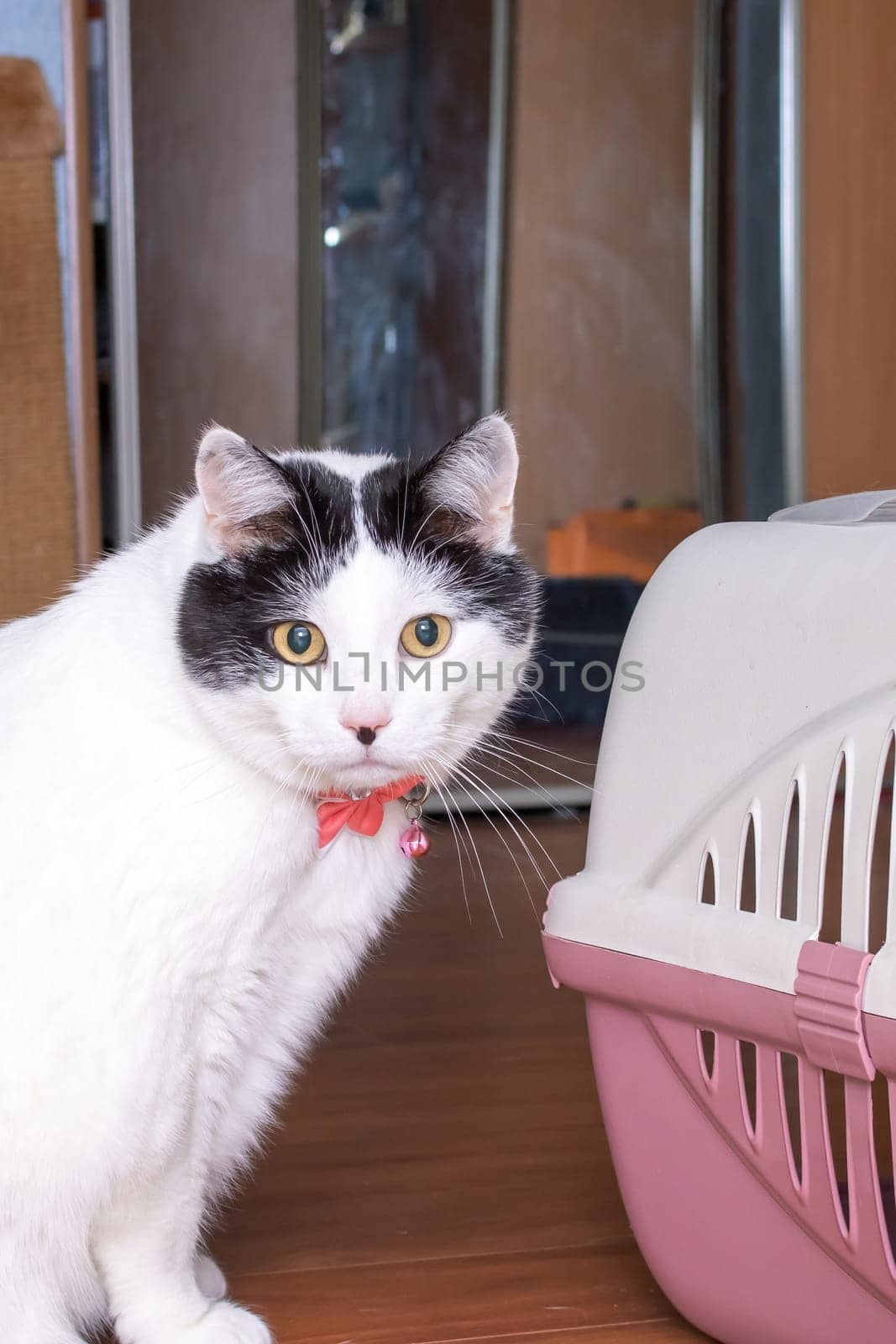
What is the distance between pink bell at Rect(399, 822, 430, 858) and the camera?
997 mm

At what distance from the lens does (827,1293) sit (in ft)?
2.87

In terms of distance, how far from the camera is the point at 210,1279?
1038 mm

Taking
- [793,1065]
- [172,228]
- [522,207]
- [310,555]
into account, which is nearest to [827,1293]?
[310,555]

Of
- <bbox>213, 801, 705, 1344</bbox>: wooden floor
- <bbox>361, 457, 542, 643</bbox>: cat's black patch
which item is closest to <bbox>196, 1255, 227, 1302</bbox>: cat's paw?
<bbox>213, 801, 705, 1344</bbox>: wooden floor

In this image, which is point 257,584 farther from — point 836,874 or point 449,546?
point 836,874

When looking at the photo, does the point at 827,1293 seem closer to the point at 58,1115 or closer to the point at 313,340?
the point at 58,1115

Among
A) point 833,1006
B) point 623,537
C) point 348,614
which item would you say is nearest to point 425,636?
point 348,614

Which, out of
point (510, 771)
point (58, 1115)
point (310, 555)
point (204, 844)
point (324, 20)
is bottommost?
point (510, 771)

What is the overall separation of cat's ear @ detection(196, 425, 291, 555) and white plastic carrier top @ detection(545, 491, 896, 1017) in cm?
28

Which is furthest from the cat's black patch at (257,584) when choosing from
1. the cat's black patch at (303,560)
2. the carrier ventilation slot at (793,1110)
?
the carrier ventilation slot at (793,1110)

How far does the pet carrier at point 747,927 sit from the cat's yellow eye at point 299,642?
23 cm

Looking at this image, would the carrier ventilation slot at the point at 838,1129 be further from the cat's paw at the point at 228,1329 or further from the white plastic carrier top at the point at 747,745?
the cat's paw at the point at 228,1329

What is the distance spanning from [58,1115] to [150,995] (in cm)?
10

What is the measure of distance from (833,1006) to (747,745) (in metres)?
0.18
